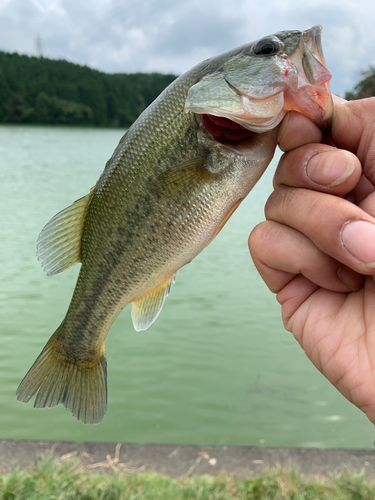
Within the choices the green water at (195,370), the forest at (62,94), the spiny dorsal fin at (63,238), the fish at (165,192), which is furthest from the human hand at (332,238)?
the forest at (62,94)

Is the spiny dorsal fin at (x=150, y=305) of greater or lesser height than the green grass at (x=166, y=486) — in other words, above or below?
above

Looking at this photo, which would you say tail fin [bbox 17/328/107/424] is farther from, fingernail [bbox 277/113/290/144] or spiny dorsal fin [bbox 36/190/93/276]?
fingernail [bbox 277/113/290/144]

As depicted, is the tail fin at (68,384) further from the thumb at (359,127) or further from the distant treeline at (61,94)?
the distant treeline at (61,94)

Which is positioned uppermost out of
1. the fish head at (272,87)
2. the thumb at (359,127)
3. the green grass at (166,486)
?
the fish head at (272,87)

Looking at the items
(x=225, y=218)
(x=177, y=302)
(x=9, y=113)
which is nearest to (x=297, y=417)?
(x=177, y=302)

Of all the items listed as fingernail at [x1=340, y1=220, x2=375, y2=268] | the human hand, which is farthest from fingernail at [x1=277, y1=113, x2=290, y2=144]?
fingernail at [x1=340, y1=220, x2=375, y2=268]

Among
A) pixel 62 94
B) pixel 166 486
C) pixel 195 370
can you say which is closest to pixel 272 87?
pixel 166 486
